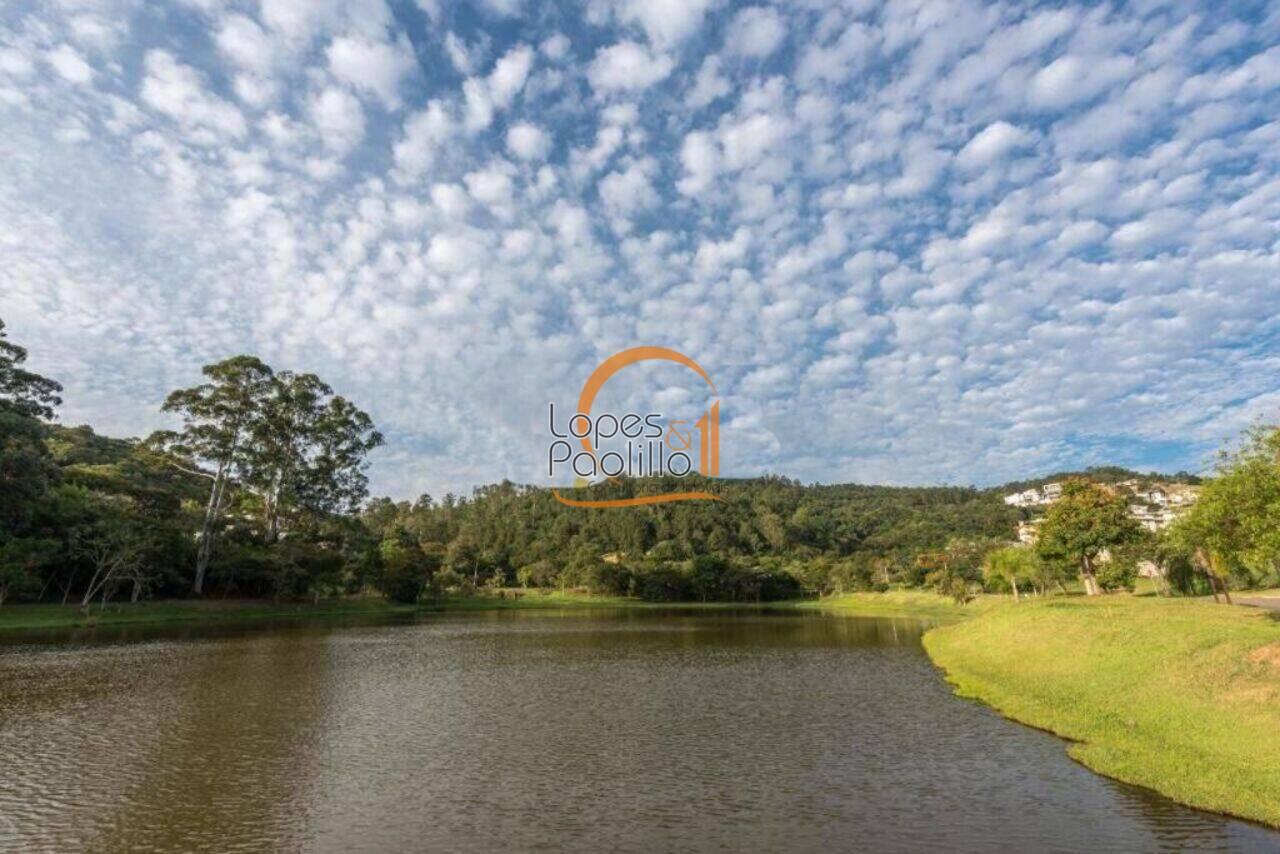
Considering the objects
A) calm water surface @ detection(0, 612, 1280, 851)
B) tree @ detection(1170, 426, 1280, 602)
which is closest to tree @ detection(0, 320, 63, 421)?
calm water surface @ detection(0, 612, 1280, 851)

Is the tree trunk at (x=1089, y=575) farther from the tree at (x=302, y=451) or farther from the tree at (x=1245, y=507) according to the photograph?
the tree at (x=302, y=451)

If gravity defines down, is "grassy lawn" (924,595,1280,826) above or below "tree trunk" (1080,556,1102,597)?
below

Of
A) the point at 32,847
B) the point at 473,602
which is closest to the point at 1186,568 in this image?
the point at 32,847

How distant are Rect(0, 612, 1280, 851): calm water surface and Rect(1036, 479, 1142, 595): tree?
33353 millimetres

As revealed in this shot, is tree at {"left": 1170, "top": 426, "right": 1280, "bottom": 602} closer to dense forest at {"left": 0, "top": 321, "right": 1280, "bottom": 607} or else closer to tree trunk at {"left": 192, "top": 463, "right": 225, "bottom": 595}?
dense forest at {"left": 0, "top": 321, "right": 1280, "bottom": 607}

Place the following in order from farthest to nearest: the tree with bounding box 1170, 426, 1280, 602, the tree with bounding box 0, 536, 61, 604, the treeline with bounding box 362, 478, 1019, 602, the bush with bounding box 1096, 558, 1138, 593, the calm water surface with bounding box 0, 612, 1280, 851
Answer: the treeline with bounding box 362, 478, 1019, 602
the bush with bounding box 1096, 558, 1138, 593
the tree with bounding box 0, 536, 61, 604
the tree with bounding box 1170, 426, 1280, 602
the calm water surface with bounding box 0, 612, 1280, 851

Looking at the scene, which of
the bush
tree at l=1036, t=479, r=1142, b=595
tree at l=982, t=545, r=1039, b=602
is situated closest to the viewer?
tree at l=1036, t=479, r=1142, b=595

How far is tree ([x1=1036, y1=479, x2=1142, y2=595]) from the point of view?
5950 cm

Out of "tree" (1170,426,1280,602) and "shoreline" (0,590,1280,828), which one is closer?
"shoreline" (0,590,1280,828)

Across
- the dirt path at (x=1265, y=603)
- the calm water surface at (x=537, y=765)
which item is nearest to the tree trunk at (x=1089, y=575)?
the dirt path at (x=1265, y=603)

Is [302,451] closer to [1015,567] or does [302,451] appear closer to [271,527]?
[271,527]

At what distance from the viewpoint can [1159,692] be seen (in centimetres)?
2139

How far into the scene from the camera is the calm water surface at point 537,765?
532 inches

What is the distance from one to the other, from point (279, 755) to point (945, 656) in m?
33.5
